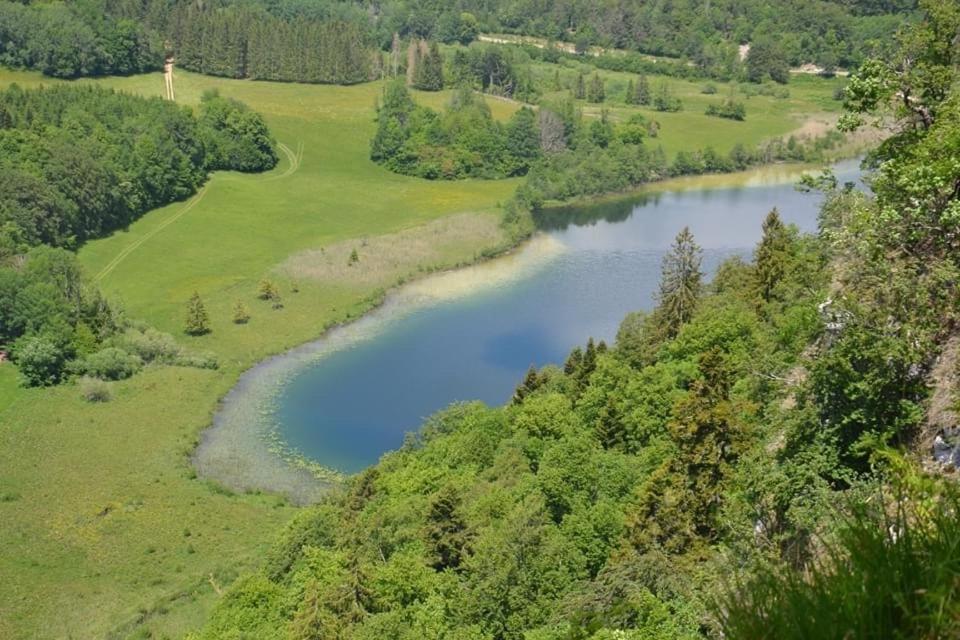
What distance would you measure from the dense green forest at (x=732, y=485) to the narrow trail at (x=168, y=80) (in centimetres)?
10988

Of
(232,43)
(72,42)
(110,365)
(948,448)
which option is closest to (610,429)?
(948,448)

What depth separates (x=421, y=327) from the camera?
74.9 metres

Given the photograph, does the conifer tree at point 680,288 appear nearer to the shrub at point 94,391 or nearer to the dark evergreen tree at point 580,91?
the shrub at point 94,391

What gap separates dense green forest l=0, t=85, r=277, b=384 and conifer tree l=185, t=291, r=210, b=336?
319cm

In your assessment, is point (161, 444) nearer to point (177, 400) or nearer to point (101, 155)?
point (177, 400)

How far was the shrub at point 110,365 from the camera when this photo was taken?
209 feet

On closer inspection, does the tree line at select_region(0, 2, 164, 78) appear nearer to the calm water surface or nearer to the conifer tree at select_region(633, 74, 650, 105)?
the calm water surface

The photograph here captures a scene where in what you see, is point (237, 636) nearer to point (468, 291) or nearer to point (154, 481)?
point (154, 481)

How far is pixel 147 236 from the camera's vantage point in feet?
302

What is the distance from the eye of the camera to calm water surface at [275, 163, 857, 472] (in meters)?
60.3

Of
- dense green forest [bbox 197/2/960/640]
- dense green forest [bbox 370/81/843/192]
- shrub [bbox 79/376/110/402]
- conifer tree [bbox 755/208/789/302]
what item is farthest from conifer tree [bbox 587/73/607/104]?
conifer tree [bbox 755/208/789/302]

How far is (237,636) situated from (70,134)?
8300cm

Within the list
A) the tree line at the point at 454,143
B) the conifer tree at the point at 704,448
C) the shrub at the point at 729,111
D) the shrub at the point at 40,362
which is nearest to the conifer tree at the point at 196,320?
A: the shrub at the point at 40,362

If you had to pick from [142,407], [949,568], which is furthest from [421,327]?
[949,568]
